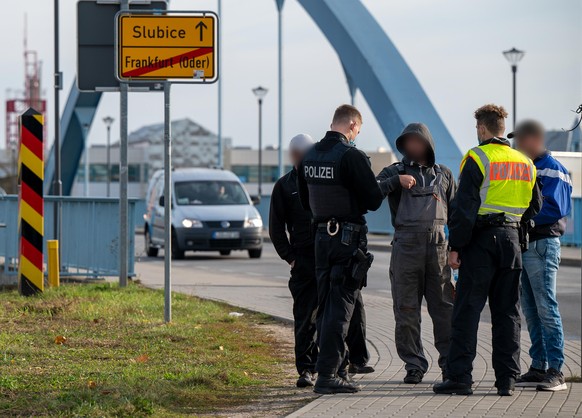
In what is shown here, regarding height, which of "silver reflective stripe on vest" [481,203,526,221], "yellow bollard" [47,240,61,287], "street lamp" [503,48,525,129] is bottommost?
"yellow bollard" [47,240,61,287]

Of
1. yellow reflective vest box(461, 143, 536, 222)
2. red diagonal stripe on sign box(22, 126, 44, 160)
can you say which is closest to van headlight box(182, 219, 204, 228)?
red diagonal stripe on sign box(22, 126, 44, 160)

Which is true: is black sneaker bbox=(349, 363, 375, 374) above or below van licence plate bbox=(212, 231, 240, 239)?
above

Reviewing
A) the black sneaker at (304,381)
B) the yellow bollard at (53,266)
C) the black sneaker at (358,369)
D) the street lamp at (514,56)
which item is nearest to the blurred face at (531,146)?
the black sneaker at (358,369)

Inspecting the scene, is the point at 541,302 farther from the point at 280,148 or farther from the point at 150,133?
the point at 150,133

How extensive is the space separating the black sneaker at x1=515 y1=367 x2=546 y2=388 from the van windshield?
17.1 meters

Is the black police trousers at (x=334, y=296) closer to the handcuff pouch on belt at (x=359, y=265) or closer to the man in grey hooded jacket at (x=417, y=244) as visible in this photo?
the handcuff pouch on belt at (x=359, y=265)

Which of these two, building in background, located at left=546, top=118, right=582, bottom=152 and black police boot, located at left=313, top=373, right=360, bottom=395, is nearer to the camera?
black police boot, located at left=313, top=373, right=360, bottom=395

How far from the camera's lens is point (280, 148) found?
49031mm

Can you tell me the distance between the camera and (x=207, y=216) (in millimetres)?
24656

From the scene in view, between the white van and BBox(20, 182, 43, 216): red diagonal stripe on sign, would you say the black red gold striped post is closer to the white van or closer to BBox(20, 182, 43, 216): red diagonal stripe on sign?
BBox(20, 182, 43, 216): red diagonal stripe on sign

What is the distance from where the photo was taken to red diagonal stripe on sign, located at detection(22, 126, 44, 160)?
14.1m

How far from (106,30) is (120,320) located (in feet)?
15.4

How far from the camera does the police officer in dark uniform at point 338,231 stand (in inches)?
313

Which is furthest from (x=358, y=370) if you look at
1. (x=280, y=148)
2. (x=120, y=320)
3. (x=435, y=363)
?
(x=280, y=148)
